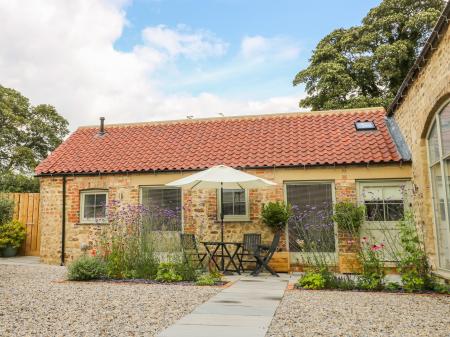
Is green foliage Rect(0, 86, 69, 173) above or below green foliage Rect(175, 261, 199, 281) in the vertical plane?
above

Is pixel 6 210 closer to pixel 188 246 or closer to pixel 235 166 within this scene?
pixel 188 246

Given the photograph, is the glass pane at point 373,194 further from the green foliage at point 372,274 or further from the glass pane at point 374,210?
the green foliage at point 372,274

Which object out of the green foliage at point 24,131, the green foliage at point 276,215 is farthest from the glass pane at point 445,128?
the green foliage at point 24,131

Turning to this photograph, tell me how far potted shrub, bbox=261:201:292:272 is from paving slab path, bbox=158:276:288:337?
2504 mm

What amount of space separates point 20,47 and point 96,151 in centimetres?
506

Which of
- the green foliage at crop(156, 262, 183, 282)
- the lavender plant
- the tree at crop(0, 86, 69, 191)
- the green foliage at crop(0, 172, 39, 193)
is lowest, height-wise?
the green foliage at crop(156, 262, 183, 282)

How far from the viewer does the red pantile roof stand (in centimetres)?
1082

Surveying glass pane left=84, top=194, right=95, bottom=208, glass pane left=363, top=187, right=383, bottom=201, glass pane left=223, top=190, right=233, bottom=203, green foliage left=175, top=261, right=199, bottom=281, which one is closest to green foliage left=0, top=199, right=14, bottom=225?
glass pane left=84, top=194, right=95, bottom=208

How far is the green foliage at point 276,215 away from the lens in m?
10.0

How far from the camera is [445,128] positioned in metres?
7.03

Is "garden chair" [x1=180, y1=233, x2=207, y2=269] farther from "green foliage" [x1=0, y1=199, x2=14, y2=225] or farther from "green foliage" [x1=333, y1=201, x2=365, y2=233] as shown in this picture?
"green foliage" [x1=0, y1=199, x2=14, y2=225]

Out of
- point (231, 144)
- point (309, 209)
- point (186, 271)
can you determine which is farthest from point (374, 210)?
point (186, 271)

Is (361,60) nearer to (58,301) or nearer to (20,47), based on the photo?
(20,47)

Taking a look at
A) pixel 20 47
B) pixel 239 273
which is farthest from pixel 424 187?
pixel 20 47
